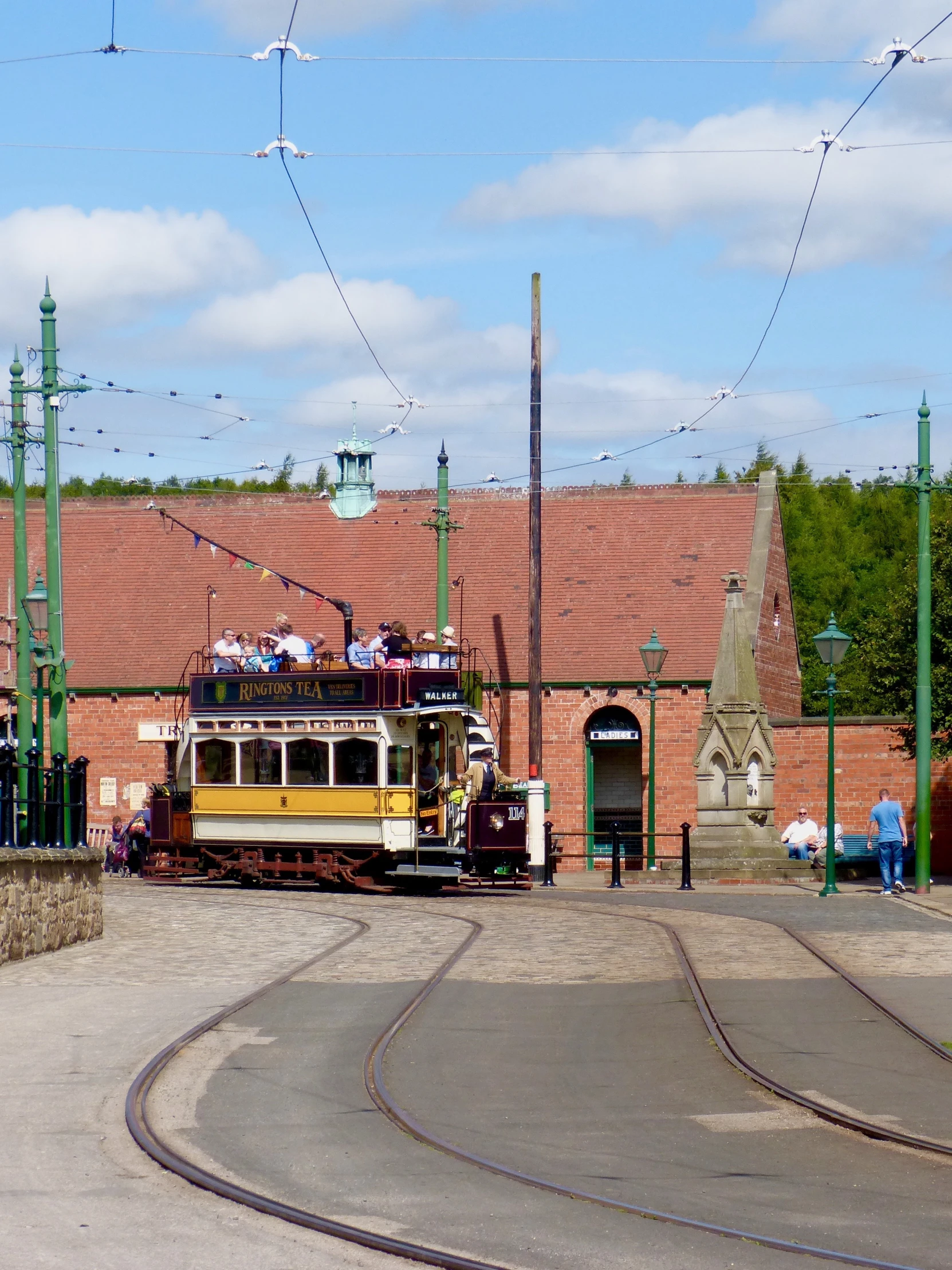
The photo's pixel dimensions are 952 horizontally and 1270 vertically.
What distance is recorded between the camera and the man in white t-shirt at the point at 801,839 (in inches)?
1248

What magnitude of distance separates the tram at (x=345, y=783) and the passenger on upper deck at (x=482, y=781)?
0.21m

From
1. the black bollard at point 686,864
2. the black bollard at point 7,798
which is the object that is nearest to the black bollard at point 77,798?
the black bollard at point 7,798

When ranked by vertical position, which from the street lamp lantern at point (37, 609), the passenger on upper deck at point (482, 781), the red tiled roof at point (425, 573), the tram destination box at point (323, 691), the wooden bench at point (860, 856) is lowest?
→ the wooden bench at point (860, 856)

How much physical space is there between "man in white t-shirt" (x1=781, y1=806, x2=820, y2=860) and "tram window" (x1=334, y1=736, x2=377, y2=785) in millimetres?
10419

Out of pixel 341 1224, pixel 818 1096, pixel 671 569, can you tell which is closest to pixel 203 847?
pixel 671 569

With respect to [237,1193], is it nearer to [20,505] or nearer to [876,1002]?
[876,1002]

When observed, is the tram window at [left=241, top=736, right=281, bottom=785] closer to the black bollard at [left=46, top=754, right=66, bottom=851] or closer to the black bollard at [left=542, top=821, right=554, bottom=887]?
Result: the black bollard at [left=542, top=821, right=554, bottom=887]

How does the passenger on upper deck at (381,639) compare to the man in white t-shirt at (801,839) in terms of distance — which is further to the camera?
the man in white t-shirt at (801,839)

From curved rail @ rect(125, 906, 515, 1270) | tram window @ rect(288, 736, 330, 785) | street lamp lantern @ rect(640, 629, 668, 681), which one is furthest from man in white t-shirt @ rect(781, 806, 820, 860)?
curved rail @ rect(125, 906, 515, 1270)

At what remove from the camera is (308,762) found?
25125 mm

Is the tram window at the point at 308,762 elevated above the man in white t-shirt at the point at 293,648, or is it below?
below

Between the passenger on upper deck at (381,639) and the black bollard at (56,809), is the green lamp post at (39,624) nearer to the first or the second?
the black bollard at (56,809)

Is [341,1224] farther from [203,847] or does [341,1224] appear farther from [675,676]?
[675,676]

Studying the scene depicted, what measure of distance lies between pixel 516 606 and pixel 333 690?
1485 cm
